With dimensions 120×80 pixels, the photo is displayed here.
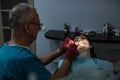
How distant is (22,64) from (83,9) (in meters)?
2.43

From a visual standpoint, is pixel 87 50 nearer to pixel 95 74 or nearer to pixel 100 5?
pixel 100 5

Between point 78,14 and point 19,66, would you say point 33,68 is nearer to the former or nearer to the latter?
point 19,66

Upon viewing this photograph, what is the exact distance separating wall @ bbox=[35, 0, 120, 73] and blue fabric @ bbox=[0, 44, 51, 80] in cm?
230

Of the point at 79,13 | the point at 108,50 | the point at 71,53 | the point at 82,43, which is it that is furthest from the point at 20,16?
the point at 79,13

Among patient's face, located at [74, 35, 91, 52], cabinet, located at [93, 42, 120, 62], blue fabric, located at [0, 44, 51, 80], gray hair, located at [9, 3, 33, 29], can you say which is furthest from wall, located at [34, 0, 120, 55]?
blue fabric, located at [0, 44, 51, 80]

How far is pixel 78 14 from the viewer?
3809 mm

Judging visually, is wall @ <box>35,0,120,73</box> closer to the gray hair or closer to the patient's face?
the patient's face

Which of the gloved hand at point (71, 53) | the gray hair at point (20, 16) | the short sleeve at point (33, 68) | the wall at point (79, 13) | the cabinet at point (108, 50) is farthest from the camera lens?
the wall at point (79, 13)

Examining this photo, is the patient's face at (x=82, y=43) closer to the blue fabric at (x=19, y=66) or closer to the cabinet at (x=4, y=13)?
the blue fabric at (x=19, y=66)

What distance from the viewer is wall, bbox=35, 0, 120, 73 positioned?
3705 mm

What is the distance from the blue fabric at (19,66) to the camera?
59.2 inches

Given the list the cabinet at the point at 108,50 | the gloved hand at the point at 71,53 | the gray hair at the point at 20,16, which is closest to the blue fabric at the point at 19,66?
the gray hair at the point at 20,16

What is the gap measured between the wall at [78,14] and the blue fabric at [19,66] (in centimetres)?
230

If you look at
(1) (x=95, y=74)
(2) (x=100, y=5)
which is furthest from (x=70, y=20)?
(1) (x=95, y=74)
